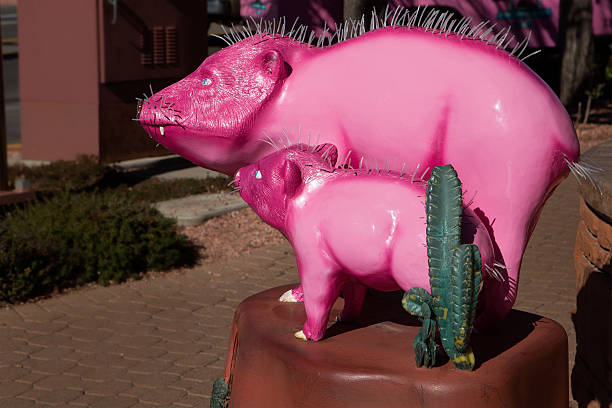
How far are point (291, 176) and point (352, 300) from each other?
1.74 ft

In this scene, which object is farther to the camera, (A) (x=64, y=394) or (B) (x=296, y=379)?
(A) (x=64, y=394)

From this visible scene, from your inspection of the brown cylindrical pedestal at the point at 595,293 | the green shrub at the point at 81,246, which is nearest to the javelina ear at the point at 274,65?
the brown cylindrical pedestal at the point at 595,293

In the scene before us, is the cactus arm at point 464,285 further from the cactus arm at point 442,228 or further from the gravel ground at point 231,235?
the gravel ground at point 231,235

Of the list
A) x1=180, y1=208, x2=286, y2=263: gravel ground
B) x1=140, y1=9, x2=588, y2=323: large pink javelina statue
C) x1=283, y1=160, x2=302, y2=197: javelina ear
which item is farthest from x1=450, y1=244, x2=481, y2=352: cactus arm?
x1=180, y1=208, x2=286, y2=263: gravel ground

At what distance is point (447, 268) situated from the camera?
6.88 ft

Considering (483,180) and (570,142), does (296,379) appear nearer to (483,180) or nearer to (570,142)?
(483,180)

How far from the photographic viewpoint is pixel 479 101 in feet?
7.61

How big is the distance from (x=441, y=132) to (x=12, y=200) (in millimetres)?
5360

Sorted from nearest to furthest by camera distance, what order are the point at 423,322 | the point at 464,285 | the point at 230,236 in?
1. the point at 464,285
2. the point at 423,322
3. the point at 230,236

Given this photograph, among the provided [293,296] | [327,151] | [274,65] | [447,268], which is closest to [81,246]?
[293,296]

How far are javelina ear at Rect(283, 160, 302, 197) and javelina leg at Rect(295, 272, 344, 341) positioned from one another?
0.25 meters

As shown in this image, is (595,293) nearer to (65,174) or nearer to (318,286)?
(318,286)

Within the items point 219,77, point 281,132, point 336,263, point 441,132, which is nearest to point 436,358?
point 336,263

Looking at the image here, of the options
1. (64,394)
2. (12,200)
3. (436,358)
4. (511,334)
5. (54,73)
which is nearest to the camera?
(436,358)
